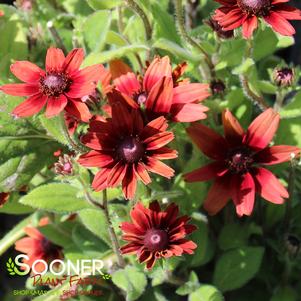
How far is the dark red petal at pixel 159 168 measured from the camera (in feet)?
3.56

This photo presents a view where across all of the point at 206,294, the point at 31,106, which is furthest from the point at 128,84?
the point at 206,294

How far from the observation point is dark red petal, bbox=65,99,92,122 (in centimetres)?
111

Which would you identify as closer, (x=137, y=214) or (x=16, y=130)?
(x=137, y=214)

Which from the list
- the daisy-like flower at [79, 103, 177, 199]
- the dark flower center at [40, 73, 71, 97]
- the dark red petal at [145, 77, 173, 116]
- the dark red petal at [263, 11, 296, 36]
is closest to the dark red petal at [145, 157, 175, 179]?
the daisy-like flower at [79, 103, 177, 199]

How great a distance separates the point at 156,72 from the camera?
1.25 m

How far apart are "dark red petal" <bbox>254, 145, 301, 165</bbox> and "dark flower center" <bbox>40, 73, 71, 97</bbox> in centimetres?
47

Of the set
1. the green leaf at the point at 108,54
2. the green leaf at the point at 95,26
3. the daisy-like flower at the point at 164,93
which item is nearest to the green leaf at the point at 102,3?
the green leaf at the point at 95,26

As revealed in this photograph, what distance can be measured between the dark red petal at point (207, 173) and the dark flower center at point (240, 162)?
18 millimetres

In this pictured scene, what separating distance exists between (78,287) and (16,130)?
0.43 meters

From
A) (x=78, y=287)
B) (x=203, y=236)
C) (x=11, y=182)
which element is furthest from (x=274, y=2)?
(x=78, y=287)

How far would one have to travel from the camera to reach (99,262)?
151cm

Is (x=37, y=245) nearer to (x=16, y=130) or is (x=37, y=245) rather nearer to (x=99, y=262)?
(x=99, y=262)

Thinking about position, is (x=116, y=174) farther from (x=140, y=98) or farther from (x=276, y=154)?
(x=276, y=154)

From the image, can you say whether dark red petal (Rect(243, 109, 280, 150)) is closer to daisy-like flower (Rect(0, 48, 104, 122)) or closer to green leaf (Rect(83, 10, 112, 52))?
daisy-like flower (Rect(0, 48, 104, 122))
